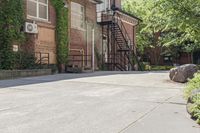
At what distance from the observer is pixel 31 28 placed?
18.6 meters

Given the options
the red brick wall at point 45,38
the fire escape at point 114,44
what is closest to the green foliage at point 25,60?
the red brick wall at point 45,38

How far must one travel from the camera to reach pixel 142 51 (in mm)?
43719

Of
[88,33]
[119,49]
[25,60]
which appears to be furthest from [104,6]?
[25,60]

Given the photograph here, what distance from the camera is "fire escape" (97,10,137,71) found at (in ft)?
91.1

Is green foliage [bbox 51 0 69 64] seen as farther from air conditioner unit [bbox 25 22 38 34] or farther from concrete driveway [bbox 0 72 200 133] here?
concrete driveway [bbox 0 72 200 133]

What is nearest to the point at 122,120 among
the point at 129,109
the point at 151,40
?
the point at 129,109

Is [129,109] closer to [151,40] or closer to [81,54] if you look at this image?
[81,54]

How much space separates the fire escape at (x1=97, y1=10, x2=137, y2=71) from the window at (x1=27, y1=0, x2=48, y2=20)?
24.2 ft

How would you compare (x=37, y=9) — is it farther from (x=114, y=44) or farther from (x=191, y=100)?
(x=191, y=100)

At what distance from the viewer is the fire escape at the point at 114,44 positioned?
91.1ft

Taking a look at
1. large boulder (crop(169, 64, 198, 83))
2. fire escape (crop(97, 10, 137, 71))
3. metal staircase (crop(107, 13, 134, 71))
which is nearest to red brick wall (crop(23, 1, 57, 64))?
fire escape (crop(97, 10, 137, 71))

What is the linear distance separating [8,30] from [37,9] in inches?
133

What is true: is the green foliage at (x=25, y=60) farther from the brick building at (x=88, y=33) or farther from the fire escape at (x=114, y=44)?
the fire escape at (x=114, y=44)

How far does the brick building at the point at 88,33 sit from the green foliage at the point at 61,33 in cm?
27
